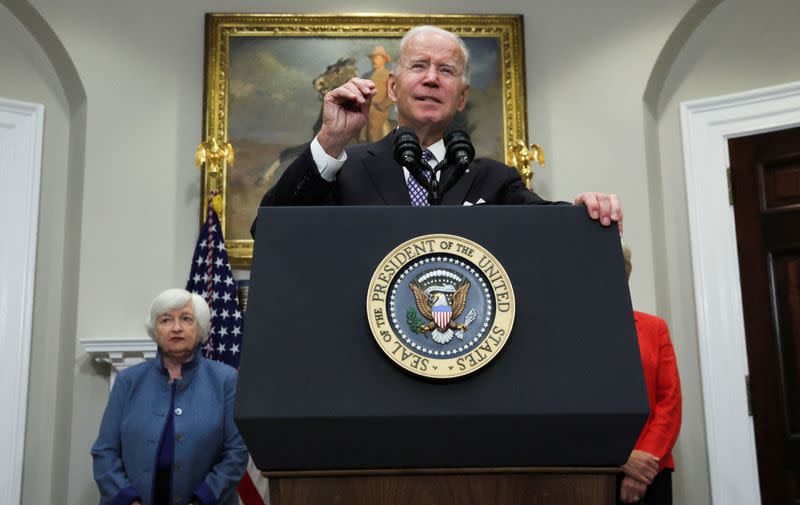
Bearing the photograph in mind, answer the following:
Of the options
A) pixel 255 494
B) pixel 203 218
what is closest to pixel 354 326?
pixel 255 494

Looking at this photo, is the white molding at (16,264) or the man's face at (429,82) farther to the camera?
the white molding at (16,264)

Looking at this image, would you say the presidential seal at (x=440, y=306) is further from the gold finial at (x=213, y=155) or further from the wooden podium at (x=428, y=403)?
the gold finial at (x=213, y=155)

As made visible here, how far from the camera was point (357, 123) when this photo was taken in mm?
1862

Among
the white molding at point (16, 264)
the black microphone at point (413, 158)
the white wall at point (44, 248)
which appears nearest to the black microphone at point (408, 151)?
the black microphone at point (413, 158)

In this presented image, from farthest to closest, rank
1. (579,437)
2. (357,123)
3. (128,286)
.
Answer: (128,286) < (357,123) < (579,437)

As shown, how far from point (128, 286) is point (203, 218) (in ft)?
2.07

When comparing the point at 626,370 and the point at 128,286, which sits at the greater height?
the point at 128,286

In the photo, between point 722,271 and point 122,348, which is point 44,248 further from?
point 722,271

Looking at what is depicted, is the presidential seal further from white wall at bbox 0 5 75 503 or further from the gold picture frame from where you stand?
white wall at bbox 0 5 75 503

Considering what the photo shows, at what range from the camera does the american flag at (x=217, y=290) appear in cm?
514

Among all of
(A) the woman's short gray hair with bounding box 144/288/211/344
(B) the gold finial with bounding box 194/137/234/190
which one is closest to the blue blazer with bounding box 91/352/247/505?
(A) the woman's short gray hair with bounding box 144/288/211/344

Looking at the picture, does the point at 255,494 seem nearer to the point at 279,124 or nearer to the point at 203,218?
the point at 203,218

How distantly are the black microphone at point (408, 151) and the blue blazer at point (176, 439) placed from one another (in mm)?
2666

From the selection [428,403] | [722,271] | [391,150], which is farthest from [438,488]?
[722,271]
